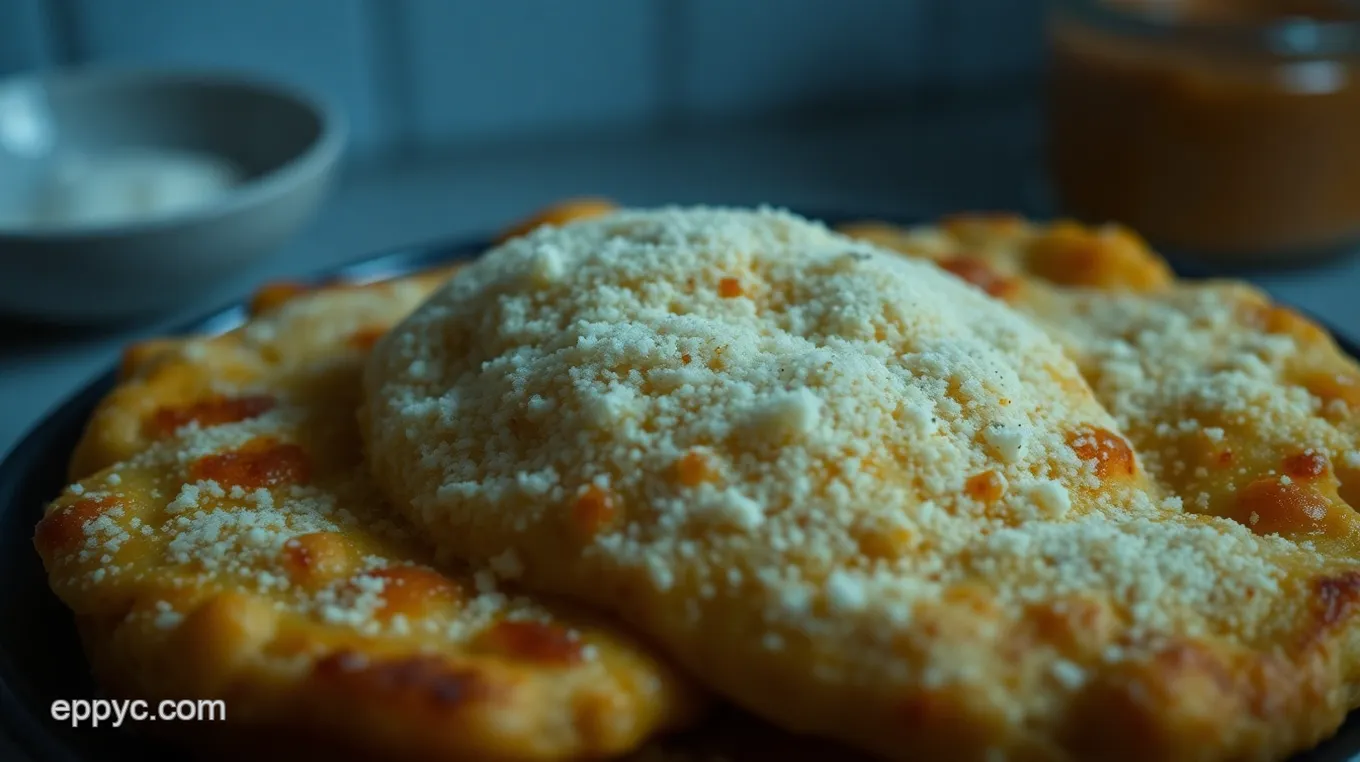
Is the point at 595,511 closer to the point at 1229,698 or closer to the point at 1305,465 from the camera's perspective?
the point at 1229,698

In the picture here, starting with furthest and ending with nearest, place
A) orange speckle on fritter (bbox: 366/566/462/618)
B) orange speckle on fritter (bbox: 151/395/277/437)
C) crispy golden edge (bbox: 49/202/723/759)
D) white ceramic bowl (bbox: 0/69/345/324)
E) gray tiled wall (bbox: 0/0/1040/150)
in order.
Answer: gray tiled wall (bbox: 0/0/1040/150), white ceramic bowl (bbox: 0/69/345/324), orange speckle on fritter (bbox: 151/395/277/437), orange speckle on fritter (bbox: 366/566/462/618), crispy golden edge (bbox: 49/202/723/759)

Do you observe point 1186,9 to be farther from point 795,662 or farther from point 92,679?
point 92,679

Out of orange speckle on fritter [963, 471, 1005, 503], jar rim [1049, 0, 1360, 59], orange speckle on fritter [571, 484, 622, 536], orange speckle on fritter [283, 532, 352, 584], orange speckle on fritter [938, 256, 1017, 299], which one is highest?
jar rim [1049, 0, 1360, 59]

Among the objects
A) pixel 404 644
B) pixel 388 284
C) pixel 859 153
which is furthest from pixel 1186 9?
pixel 404 644

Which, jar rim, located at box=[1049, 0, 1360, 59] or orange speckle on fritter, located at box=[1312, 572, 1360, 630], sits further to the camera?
jar rim, located at box=[1049, 0, 1360, 59]

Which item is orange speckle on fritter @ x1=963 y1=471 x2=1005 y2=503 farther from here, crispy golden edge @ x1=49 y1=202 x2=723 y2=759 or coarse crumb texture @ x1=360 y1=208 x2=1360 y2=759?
crispy golden edge @ x1=49 y1=202 x2=723 y2=759

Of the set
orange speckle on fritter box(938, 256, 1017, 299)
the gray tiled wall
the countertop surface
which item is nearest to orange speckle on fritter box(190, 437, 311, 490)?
orange speckle on fritter box(938, 256, 1017, 299)

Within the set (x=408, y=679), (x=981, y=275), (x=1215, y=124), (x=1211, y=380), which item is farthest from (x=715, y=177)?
(x=408, y=679)

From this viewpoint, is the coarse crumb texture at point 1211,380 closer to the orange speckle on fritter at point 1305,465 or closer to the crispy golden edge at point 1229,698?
the orange speckle on fritter at point 1305,465
